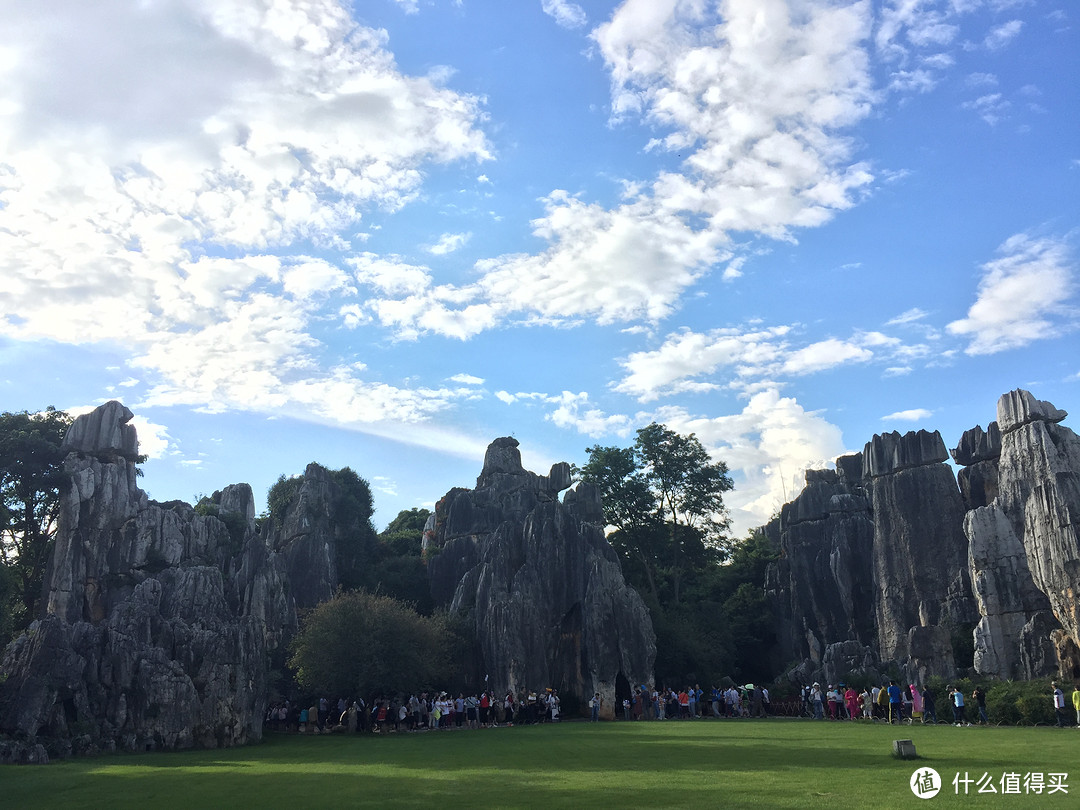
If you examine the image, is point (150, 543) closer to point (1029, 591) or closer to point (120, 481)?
point (120, 481)

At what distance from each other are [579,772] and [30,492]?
44.7 metres

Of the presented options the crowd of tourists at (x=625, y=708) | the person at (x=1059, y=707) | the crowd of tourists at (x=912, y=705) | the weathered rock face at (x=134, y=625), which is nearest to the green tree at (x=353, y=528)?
the weathered rock face at (x=134, y=625)

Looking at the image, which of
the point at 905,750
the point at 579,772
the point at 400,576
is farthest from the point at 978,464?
the point at 579,772

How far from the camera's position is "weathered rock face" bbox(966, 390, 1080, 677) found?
34219 millimetres

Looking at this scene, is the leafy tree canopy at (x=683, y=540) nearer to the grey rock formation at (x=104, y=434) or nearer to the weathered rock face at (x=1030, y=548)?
the weathered rock face at (x=1030, y=548)

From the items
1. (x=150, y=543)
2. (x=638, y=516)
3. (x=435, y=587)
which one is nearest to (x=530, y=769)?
(x=150, y=543)

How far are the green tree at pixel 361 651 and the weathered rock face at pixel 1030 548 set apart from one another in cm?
2620

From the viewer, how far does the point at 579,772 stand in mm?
16500

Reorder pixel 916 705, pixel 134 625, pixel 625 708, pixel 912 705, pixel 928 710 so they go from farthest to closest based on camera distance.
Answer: pixel 625 708 < pixel 134 625 < pixel 912 705 < pixel 916 705 < pixel 928 710

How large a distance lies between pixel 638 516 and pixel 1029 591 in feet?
106

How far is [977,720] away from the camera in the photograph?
27406 mm

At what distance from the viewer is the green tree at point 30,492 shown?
155 ft

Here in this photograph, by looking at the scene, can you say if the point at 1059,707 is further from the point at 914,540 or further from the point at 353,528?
the point at 353,528

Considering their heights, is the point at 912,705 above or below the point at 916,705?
below
